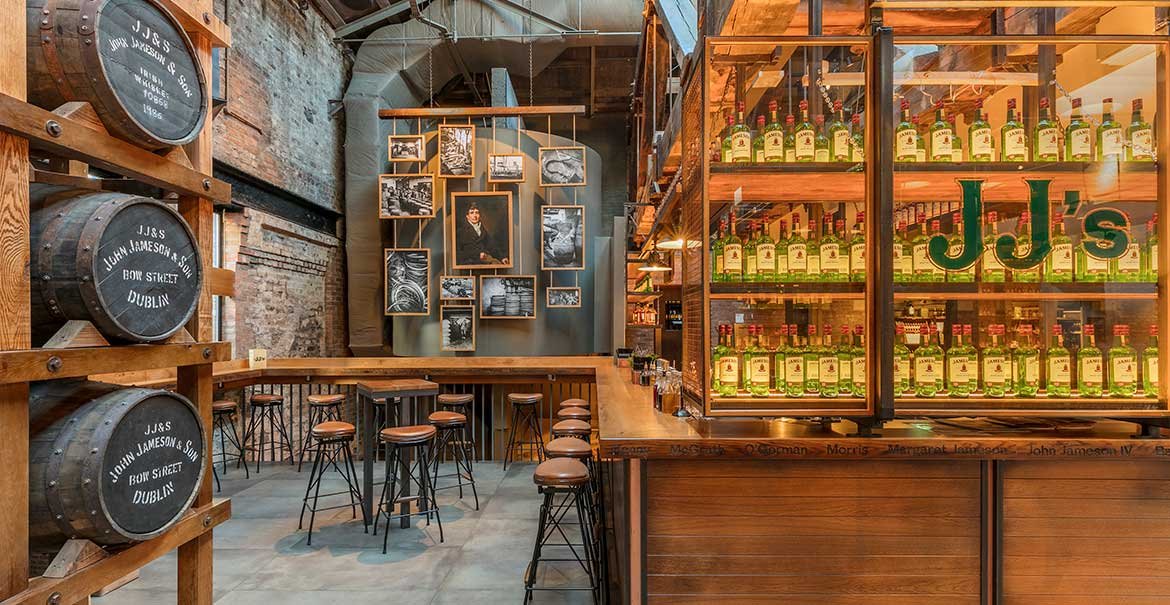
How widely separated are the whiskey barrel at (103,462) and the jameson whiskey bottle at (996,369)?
2.59m

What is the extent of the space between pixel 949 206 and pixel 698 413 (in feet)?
4.07

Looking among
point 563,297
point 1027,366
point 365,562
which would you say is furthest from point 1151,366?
point 563,297

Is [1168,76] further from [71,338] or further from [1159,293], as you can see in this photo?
[71,338]

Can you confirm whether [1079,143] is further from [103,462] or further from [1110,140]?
[103,462]

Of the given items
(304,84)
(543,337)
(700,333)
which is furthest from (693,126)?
(304,84)

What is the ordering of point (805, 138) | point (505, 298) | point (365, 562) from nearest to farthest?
1. point (805, 138)
2. point (365, 562)
3. point (505, 298)

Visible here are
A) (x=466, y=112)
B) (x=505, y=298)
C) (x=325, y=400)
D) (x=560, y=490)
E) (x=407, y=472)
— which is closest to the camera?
(x=560, y=490)

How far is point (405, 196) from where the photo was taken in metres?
7.29

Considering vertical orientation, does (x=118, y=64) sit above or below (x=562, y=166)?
below

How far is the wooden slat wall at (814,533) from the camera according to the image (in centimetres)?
204

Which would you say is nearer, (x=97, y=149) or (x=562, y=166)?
(x=97, y=149)

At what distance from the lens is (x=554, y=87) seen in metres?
10.4

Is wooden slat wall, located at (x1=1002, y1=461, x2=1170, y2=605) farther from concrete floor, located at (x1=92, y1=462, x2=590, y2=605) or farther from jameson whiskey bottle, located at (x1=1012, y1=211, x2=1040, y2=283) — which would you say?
concrete floor, located at (x1=92, y1=462, x2=590, y2=605)

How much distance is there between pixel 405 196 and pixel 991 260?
6460 mm
